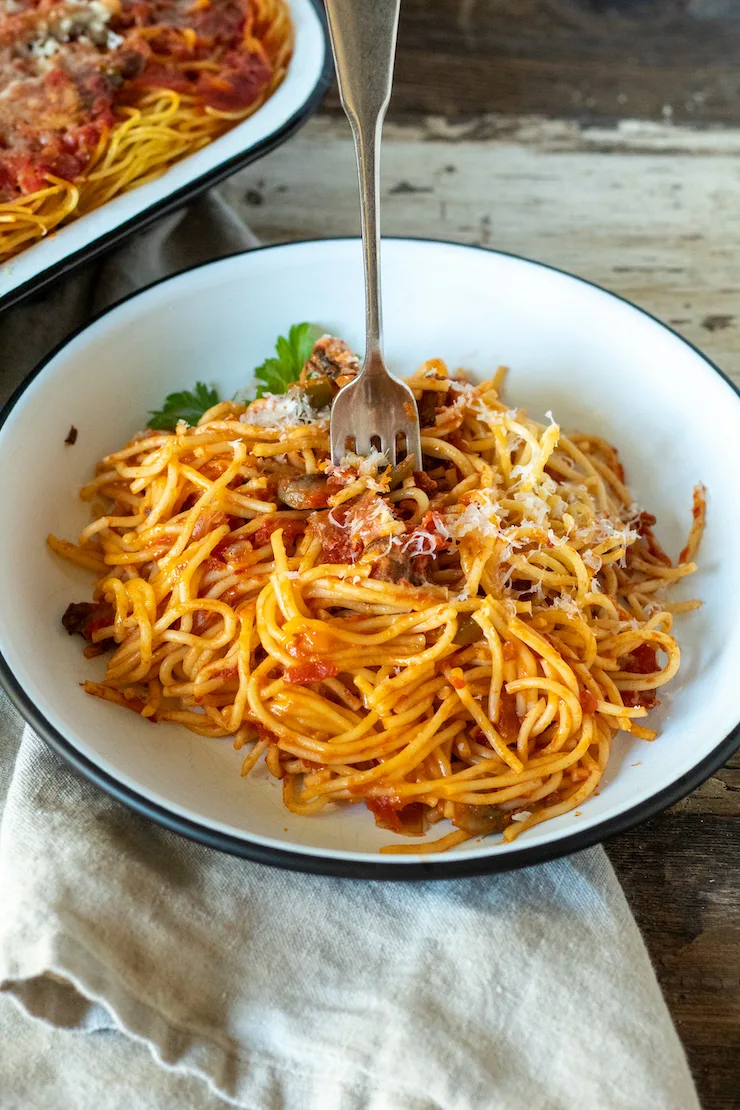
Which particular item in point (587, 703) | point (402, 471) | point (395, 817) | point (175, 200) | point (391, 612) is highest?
point (175, 200)

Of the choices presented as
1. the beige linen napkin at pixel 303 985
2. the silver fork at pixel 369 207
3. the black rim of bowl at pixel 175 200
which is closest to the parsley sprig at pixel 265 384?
the black rim of bowl at pixel 175 200

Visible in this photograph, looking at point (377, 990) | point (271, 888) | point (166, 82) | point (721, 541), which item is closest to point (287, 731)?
point (271, 888)

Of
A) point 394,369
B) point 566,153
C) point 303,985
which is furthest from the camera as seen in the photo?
point 566,153

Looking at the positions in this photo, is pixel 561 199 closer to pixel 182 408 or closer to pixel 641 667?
pixel 182 408

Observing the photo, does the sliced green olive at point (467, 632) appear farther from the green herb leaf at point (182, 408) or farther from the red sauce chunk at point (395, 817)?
the green herb leaf at point (182, 408)

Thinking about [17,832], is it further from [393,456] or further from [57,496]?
[393,456]

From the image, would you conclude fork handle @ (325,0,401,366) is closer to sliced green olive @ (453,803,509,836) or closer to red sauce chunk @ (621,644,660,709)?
red sauce chunk @ (621,644,660,709)

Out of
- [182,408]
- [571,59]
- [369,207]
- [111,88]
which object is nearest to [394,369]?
[182,408]
